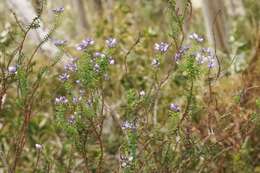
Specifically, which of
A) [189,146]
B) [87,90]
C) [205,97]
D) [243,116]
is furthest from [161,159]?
[205,97]

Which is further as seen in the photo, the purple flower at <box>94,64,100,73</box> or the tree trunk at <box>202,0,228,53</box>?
the tree trunk at <box>202,0,228,53</box>

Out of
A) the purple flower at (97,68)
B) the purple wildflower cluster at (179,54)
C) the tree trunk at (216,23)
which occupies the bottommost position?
the purple flower at (97,68)

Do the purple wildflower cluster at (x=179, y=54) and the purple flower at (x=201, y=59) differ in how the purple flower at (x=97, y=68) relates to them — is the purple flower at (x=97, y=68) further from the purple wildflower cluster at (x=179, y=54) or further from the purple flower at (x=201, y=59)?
the purple flower at (x=201, y=59)

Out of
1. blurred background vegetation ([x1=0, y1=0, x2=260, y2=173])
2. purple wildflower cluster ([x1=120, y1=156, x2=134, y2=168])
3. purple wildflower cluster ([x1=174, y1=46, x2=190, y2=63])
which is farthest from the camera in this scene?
blurred background vegetation ([x1=0, y1=0, x2=260, y2=173])

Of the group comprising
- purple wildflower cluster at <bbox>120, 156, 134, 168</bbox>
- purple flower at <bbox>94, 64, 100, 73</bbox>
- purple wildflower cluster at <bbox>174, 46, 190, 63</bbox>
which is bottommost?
purple wildflower cluster at <bbox>120, 156, 134, 168</bbox>

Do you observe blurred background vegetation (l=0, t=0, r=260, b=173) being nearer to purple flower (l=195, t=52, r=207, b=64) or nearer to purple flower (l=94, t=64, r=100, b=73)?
purple flower (l=195, t=52, r=207, b=64)

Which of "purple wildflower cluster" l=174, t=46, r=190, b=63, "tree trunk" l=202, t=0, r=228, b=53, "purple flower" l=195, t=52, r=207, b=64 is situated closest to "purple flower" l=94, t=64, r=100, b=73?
"purple wildflower cluster" l=174, t=46, r=190, b=63

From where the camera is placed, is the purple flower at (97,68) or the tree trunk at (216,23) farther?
the tree trunk at (216,23)

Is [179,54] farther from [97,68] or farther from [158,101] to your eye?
[158,101]

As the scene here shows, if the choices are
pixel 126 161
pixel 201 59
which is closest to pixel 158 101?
pixel 201 59

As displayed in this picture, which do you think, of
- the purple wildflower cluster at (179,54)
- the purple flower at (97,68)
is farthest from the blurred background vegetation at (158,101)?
the purple flower at (97,68)
